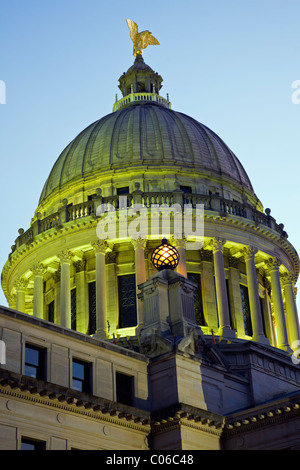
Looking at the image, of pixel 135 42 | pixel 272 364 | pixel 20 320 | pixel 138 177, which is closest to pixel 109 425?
pixel 20 320

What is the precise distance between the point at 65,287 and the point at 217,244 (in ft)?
35.7

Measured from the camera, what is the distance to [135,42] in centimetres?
7838

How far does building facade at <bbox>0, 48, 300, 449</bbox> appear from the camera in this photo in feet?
111

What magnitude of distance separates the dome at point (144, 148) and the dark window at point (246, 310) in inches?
363

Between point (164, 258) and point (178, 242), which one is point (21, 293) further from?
point (164, 258)

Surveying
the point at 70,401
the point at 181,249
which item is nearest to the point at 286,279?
the point at 181,249

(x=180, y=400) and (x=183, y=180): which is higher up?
(x=183, y=180)

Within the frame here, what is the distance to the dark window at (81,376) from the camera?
→ 34.7 meters

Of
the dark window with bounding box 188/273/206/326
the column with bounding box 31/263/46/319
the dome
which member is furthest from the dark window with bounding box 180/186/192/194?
the column with bounding box 31/263/46/319

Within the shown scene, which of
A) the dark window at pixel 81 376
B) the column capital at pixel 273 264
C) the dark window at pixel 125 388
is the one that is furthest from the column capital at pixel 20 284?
the dark window at pixel 81 376

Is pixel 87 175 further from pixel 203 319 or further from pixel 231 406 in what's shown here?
pixel 231 406

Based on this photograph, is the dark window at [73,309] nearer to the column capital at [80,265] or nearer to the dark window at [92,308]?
the dark window at [92,308]

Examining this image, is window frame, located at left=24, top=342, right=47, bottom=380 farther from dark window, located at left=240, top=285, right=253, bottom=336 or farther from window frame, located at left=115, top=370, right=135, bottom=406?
dark window, located at left=240, top=285, right=253, bottom=336

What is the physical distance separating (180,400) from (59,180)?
111 ft
